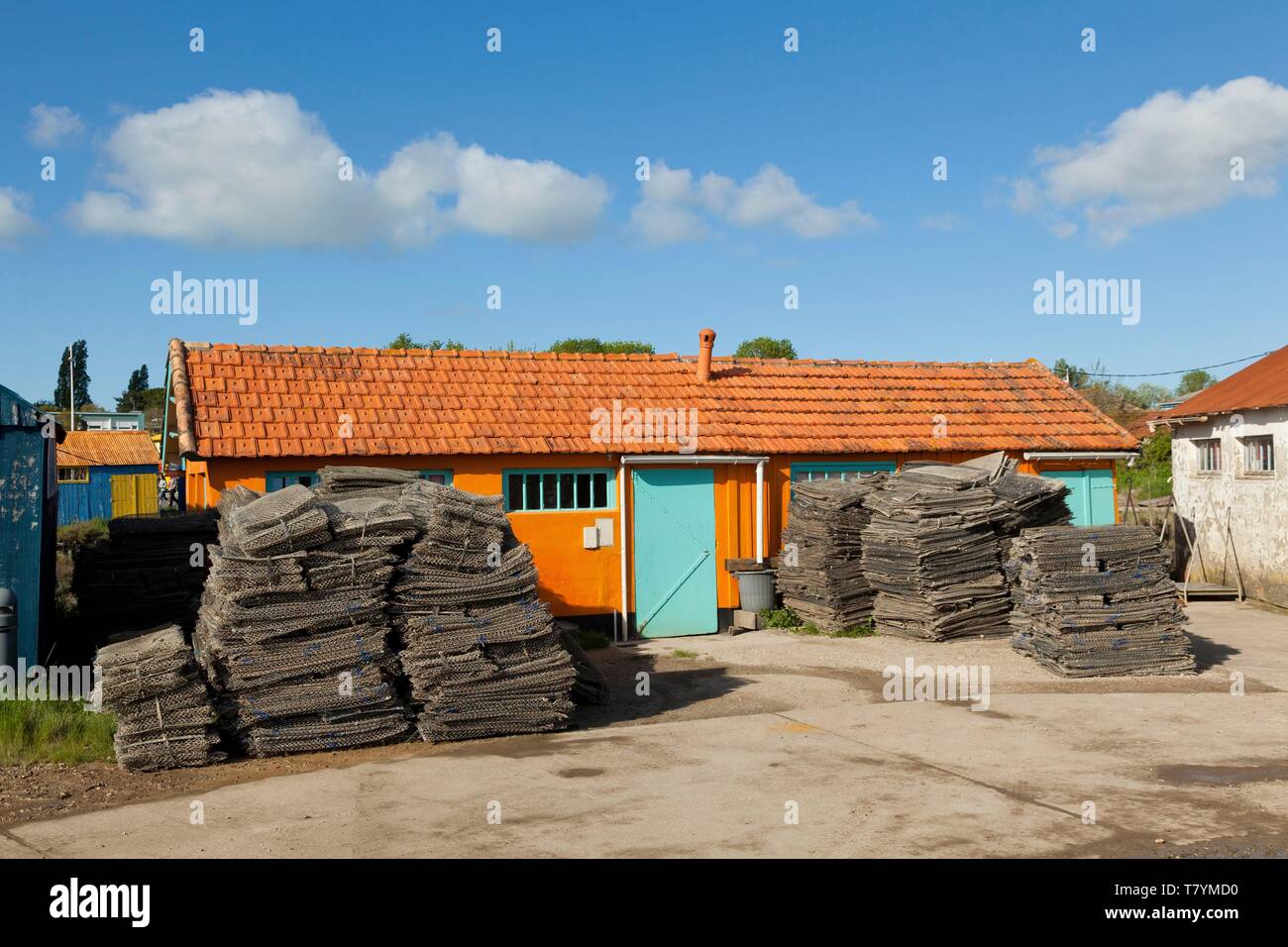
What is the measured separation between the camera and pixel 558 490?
1633 centimetres

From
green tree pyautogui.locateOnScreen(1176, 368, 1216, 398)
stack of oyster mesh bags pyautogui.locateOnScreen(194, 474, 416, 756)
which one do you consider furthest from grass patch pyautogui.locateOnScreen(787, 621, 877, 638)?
green tree pyautogui.locateOnScreen(1176, 368, 1216, 398)

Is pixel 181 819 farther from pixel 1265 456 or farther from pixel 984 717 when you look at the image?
pixel 1265 456

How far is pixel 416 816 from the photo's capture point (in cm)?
752

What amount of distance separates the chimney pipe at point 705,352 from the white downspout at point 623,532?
10.0 ft

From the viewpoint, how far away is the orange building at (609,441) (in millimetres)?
15438

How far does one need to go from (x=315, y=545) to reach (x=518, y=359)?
8994mm

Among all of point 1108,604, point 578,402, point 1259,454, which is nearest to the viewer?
point 1108,604

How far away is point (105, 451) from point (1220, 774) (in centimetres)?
4590

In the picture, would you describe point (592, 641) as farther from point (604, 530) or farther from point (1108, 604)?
point (1108, 604)

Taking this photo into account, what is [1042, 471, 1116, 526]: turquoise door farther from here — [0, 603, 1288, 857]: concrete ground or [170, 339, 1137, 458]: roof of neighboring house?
[0, 603, 1288, 857]: concrete ground

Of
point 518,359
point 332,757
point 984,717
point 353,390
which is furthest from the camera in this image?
point 518,359

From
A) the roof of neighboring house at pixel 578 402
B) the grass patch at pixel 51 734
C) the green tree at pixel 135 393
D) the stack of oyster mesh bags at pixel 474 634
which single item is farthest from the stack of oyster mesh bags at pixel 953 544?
the green tree at pixel 135 393

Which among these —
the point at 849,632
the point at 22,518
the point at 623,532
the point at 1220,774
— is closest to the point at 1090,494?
the point at 849,632
